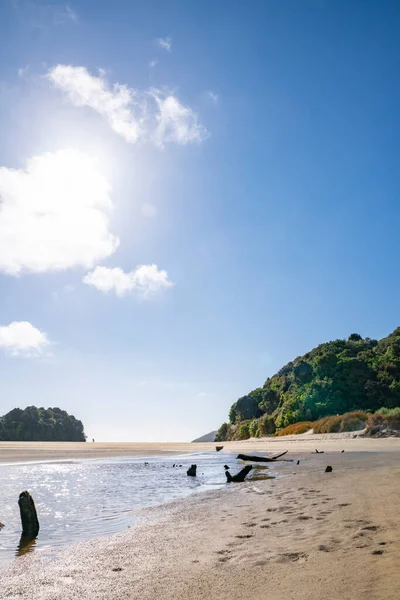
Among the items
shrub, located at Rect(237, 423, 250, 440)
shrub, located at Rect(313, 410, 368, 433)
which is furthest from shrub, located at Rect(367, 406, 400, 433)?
shrub, located at Rect(237, 423, 250, 440)

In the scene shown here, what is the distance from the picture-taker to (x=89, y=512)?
1144 cm

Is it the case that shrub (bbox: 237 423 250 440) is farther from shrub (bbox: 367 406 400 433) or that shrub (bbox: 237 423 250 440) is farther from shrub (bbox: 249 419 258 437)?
shrub (bbox: 367 406 400 433)

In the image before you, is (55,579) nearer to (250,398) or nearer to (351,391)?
(351,391)

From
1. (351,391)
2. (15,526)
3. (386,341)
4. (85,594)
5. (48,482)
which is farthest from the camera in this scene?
(386,341)

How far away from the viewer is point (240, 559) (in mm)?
5883

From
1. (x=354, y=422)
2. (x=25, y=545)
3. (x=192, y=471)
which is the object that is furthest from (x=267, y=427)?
(x=25, y=545)

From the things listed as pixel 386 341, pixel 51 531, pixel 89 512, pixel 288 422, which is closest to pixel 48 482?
pixel 89 512

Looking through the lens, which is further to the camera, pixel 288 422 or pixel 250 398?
pixel 250 398

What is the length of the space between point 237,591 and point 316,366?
240ft

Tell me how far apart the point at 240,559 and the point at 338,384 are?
66568 millimetres

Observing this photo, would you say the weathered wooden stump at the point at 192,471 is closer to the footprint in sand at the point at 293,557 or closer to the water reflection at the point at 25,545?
the water reflection at the point at 25,545

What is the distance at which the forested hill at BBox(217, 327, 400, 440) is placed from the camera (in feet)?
213

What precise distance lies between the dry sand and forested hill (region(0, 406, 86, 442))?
6464 inches

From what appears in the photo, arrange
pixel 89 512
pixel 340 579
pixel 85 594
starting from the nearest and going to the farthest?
1. pixel 340 579
2. pixel 85 594
3. pixel 89 512
